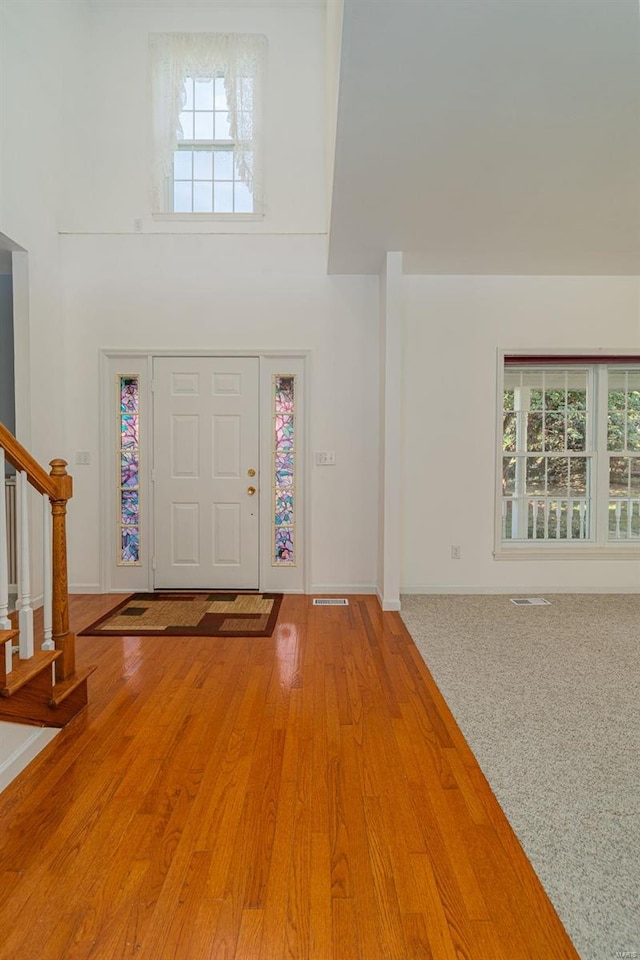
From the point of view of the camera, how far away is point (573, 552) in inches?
192

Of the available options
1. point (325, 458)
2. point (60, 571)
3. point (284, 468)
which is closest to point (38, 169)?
point (284, 468)

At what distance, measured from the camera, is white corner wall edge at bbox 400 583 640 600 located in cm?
482

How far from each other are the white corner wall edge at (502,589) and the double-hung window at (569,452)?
14.2 inches

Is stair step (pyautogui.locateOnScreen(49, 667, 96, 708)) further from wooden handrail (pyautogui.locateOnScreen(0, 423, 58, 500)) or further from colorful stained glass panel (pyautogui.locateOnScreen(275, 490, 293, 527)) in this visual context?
colorful stained glass panel (pyautogui.locateOnScreen(275, 490, 293, 527))

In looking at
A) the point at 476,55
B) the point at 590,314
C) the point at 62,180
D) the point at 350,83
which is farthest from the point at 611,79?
the point at 62,180

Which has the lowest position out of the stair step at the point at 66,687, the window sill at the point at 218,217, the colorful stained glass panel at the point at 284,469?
the stair step at the point at 66,687

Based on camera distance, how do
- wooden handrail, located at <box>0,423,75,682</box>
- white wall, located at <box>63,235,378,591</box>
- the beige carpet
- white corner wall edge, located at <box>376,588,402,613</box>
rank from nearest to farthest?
the beige carpet, wooden handrail, located at <box>0,423,75,682</box>, white corner wall edge, located at <box>376,588,402,613</box>, white wall, located at <box>63,235,378,591</box>

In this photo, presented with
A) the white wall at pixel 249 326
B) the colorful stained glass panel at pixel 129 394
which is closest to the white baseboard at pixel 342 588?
the white wall at pixel 249 326

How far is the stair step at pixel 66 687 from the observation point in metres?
2.38

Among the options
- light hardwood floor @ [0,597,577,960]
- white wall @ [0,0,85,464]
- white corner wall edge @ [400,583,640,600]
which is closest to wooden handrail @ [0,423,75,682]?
light hardwood floor @ [0,597,577,960]

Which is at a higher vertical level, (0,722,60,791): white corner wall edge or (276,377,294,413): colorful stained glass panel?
(276,377,294,413): colorful stained glass panel

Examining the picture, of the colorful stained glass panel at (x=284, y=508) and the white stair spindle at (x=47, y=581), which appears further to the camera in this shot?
the colorful stained glass panel at (x=284, y=508)

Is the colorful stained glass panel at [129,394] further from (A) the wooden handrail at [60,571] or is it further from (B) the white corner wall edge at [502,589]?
(B) the white corner wall edge at [502,589]

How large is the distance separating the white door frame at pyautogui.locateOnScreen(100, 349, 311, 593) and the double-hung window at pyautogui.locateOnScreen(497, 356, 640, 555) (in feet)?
5.88
